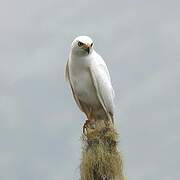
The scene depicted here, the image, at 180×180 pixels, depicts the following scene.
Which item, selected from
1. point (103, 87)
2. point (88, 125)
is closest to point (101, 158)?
point (88, 125)

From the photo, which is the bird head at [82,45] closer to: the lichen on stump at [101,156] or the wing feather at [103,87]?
the wing feather at [103,87]

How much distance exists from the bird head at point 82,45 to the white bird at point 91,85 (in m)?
0.13

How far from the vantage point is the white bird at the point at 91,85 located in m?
9.19

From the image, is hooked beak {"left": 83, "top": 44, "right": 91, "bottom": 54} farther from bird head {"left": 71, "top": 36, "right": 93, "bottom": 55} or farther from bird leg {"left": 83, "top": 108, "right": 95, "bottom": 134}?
bird leg {"left": 83, "top": 108, "right": 95, "bottom": 134}

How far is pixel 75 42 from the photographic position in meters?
8.70

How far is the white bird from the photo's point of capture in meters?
9.19

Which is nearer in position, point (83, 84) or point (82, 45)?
point (82, 45)

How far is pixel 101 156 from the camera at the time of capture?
776cm

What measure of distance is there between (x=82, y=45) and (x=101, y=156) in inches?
79.6

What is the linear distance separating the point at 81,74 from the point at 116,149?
1.90 meters

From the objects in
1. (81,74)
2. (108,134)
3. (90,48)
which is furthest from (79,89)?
(108,134)

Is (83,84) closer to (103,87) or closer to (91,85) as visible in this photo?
(91,85)

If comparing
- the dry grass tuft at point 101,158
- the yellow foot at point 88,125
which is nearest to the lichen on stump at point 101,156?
the dry grass tuft at point 101,158

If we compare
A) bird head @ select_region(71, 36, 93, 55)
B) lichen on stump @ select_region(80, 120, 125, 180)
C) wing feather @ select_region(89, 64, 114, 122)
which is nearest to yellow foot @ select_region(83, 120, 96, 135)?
lichen on stump @ select_region(80, 120, 125, 180)
